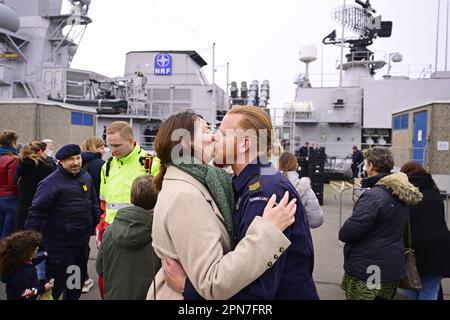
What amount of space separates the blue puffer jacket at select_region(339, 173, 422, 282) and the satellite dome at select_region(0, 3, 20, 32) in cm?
2795

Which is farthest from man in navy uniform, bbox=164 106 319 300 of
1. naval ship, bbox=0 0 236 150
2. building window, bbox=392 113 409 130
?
naval ship, bbox=0 0 236 150

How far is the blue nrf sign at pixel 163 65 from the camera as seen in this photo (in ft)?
87.8

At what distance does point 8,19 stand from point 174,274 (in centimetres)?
2849

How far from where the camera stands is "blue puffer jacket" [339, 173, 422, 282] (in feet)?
10.0

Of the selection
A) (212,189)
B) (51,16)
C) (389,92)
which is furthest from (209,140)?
(51,16)

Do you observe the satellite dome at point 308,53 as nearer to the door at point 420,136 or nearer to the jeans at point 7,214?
the door at point 420,136

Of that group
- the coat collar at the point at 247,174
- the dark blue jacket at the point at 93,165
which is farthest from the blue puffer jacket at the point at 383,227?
the dark blue jacket at the point at 93,165

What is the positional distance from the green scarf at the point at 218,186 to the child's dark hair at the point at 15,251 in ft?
7.60

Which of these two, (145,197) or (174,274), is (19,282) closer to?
(145,197)

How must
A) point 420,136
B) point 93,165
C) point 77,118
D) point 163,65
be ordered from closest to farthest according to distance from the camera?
point 93,165 → point 420,136 → point 77,118 → point 163,65

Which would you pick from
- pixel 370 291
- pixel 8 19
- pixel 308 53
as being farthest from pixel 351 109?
pixel 8 19

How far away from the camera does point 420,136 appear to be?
1194 centimetres

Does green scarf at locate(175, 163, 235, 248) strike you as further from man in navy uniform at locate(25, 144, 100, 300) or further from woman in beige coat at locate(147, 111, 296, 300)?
man in navy uniform at locate(25, 144, 100, 300)
